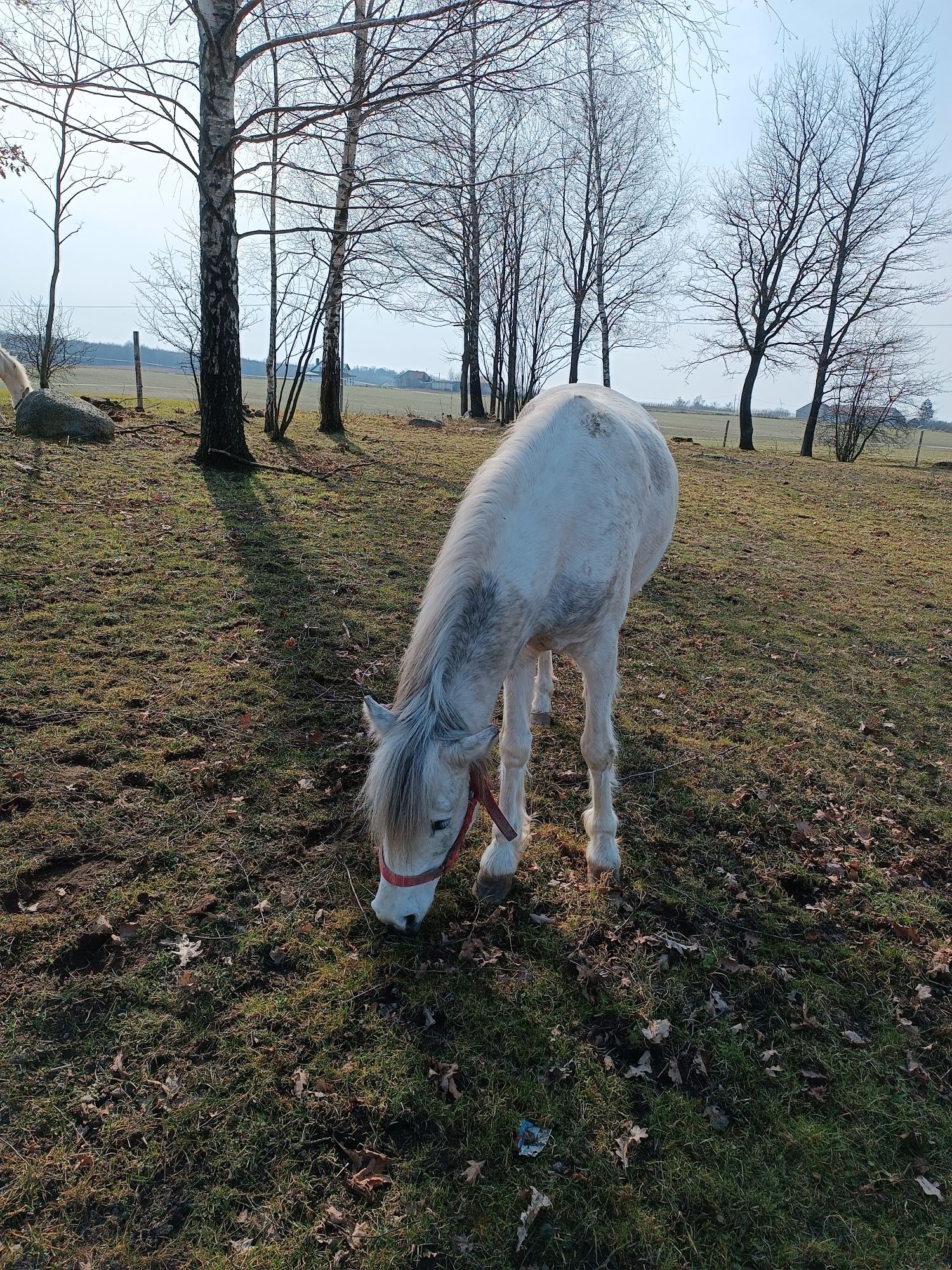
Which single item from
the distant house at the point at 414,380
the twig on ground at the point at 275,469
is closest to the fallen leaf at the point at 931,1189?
the twig on ground at the point at 275,469

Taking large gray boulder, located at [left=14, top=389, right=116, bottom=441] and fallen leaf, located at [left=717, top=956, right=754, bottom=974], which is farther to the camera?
large gray boulder, located at [left=14, top=389, right=116, bottom=441]

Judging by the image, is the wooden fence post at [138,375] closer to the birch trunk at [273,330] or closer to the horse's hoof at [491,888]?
the birch trunk at [273,330]

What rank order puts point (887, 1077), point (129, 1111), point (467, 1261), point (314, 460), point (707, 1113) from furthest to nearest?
1. point (314, 460)
2. point (887, 1077)
3. point (707, 1113)
4. point (129, 1111)
5. point (467, 1261)

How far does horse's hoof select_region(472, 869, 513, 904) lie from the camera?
339 cm

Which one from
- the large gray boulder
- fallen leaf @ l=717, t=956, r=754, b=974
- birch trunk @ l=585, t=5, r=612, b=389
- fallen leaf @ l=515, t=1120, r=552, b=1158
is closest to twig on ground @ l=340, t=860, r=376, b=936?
fallen leaf @ l=515, t=1120, r=552, b=1158

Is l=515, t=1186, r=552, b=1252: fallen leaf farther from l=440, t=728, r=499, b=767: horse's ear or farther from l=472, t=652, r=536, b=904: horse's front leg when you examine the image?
l=440, t=728, r=499, b=767: horse's ear

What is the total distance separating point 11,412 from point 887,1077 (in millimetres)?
14669

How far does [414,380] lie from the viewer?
92.8 m

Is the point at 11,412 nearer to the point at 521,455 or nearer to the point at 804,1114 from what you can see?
the point at 521,455

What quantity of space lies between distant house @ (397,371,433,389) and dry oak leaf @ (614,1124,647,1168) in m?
94.4

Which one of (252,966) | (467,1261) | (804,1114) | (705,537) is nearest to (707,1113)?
(804,1114)

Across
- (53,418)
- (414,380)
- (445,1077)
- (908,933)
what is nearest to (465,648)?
(445,1077)

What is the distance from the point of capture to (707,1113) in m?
2.52

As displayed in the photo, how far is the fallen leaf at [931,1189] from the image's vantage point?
90.7 inches
